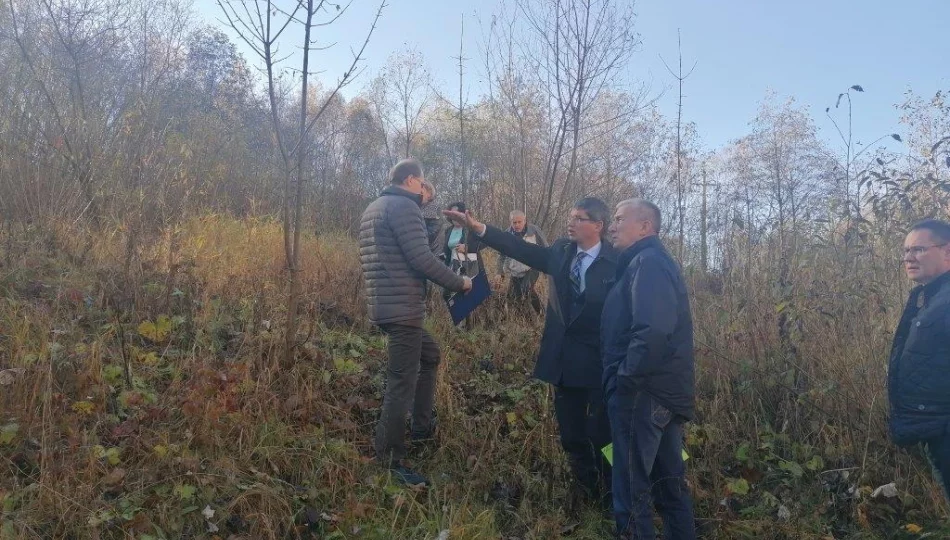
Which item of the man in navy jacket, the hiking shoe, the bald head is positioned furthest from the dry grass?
the bald head

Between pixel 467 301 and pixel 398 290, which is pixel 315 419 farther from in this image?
pixel 467 301

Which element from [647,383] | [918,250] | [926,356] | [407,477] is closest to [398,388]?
[407,477]

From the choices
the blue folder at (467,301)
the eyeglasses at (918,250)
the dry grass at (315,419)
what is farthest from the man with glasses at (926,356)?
the blue folder at (467,301)

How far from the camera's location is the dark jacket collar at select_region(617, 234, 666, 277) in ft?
11.3

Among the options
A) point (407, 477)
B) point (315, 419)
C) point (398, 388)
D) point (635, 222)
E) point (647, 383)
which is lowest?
point (407, 477)

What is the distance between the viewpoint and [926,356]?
3.32 metres

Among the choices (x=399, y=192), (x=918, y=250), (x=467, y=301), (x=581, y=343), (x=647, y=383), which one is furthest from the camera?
(x=467, y=301)

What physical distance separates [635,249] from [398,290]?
4.88 ft

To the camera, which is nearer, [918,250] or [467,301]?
[918,250]

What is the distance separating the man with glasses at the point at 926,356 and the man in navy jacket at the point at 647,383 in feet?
3.80

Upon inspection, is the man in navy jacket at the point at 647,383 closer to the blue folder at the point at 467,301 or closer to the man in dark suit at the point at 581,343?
the man in dark suit at the point at 581,343

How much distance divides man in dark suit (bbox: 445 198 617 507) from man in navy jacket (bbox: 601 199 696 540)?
1.30 ft

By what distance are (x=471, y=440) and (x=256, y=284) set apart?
2.82m

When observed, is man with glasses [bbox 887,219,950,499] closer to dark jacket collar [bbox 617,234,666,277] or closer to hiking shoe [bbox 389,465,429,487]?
dark jacket collar [bbox 617,234,666,277]
